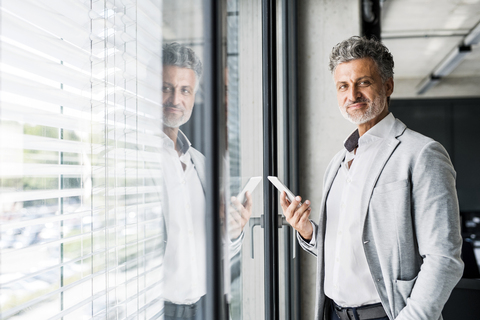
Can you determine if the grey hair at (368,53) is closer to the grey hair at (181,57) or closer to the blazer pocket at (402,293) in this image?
the blazer pocket at (402,293)

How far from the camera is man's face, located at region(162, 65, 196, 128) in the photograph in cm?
45

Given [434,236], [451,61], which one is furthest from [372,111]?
[451,61]

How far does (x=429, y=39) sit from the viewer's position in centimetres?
323

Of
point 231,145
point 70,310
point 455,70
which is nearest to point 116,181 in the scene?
point 70,310

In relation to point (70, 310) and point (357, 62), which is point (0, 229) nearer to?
point (70, 310)

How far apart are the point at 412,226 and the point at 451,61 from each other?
2969 mm

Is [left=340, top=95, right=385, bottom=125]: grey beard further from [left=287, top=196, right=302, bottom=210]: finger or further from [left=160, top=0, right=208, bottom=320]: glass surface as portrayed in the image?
[left=160, top=0, right=208, bottom=320]: glass surface

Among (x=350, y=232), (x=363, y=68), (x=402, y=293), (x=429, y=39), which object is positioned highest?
(x=429, y=39)

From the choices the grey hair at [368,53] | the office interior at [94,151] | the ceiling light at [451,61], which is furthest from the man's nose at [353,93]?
the ceiling light at [451,61]

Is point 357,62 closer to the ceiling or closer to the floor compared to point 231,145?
closer to the ceiling

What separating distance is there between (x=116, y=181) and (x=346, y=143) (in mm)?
1341

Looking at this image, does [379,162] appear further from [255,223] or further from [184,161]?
[184,161]

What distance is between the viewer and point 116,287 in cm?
43

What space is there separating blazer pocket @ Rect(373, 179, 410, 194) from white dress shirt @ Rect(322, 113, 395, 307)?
8 cm
